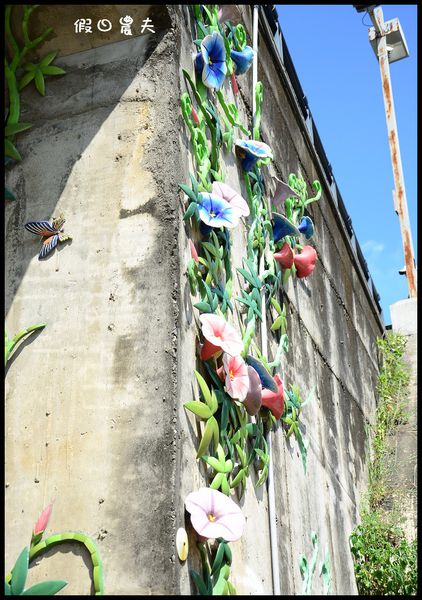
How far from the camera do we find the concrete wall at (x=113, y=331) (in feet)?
6.21

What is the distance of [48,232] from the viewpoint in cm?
225

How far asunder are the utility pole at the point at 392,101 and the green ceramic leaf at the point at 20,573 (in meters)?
5.01

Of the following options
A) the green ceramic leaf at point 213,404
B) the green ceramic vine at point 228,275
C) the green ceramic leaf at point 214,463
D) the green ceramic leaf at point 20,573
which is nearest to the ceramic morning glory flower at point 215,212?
the green ceramic vine at point 228,275

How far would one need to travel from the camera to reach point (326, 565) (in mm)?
3291

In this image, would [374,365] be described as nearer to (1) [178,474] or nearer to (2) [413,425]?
(2) [413,425]

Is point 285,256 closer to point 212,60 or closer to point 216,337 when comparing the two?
point 212,60

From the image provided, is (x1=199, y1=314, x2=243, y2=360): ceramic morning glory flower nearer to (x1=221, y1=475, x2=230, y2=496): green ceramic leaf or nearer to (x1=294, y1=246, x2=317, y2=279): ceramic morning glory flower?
(x1=221, y1=475, x2=230, y2=496): green ceramic leaf

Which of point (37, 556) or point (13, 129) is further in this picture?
point (13, 129)

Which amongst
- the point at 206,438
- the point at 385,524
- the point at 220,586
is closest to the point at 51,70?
A: the point at 206,438

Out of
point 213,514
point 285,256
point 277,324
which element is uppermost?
point 285,256

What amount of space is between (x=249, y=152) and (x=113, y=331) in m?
1.06

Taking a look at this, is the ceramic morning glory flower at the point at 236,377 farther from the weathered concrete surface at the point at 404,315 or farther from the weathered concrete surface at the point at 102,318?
the weathered concrete surface at the point at 404,315

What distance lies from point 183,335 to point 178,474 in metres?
0.36

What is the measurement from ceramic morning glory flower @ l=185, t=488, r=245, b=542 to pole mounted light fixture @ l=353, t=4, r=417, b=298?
4.69 meters
